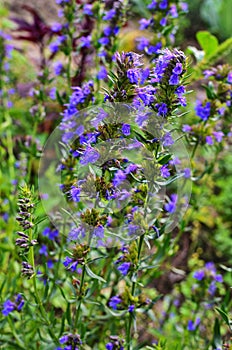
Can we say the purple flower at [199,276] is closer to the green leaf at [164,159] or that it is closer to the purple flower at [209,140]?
the purple flower at [209,140]

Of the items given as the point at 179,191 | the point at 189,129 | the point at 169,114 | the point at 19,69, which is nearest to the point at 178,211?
the point at 179,191

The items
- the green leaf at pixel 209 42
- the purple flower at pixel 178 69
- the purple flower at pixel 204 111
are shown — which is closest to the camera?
the purple flower at pixel 178 69

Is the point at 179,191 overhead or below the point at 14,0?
below

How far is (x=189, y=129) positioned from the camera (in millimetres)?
1724

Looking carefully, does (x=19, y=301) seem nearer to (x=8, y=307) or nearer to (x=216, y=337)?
(x=8, y=307)

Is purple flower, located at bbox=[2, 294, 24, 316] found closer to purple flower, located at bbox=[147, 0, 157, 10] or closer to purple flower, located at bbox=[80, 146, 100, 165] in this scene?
purple flower, located at bbox=[80, 146, 100, 165]

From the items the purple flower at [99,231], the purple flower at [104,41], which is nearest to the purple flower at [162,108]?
the purple flower at [99,231]

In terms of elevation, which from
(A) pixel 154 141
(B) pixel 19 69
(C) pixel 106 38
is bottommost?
(A) pixel 154 141

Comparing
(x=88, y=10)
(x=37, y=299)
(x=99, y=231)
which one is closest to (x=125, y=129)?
(x=99, y=231)

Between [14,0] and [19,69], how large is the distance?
1.80 m

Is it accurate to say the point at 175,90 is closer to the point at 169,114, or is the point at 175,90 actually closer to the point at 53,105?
the point at 169,114

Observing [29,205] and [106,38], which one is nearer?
[29,205]

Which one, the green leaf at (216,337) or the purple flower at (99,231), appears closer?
the purple flower at (99,231)

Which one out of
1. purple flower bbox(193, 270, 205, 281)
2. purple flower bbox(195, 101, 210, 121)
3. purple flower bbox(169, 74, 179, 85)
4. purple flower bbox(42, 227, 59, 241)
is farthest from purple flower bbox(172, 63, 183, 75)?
purple flower bbox(193, 270, 205, 281)
